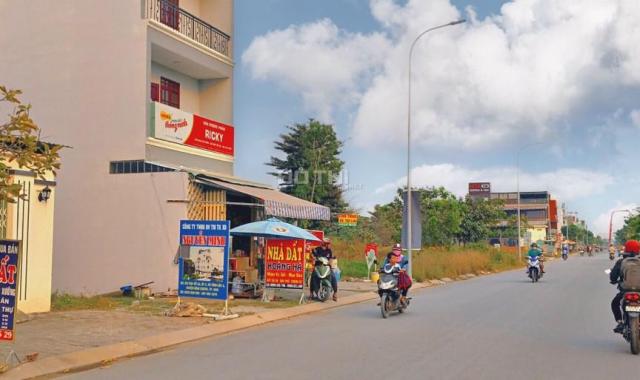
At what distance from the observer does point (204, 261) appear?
14680 mm

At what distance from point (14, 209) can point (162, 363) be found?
673cm

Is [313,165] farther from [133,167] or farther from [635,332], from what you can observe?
[635,332]

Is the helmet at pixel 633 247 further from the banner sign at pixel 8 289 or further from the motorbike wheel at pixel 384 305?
the banner sign at pixel 8 289

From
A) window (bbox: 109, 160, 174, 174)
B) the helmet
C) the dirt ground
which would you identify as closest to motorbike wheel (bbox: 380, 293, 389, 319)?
the dirt ground

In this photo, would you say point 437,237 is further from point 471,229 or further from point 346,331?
point 346,331

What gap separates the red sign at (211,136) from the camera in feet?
70.6

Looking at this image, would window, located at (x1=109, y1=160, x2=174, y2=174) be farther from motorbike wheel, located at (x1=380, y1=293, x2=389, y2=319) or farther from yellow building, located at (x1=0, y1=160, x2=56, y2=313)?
motorbike wheel, located at (x1=380, y1=293, x2=389, y2=319)

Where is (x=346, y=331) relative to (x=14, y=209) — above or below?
below

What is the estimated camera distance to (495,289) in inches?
948

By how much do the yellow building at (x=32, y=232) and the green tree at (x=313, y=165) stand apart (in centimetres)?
3549

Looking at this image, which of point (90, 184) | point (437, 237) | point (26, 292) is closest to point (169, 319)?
point (26, 292)

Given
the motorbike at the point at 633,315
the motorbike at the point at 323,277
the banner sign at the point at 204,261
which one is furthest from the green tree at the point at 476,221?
the motorbike at the point at 633,315

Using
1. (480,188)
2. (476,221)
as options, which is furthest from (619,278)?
(480,188)

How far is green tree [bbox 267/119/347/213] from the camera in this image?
50.8 m
